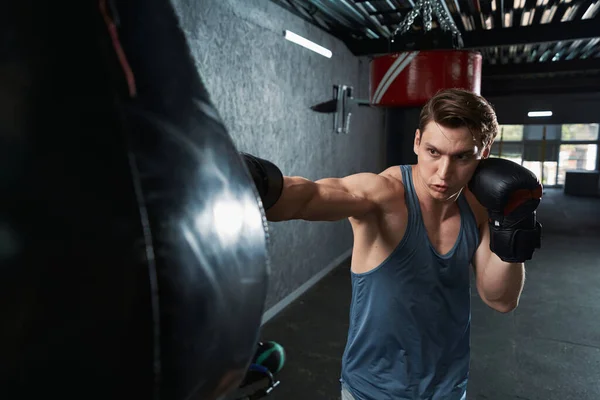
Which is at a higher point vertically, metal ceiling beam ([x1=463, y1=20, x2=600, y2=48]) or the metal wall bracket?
metal ceiling beam ([x1=463, y1=20, x2=600, y2=48])

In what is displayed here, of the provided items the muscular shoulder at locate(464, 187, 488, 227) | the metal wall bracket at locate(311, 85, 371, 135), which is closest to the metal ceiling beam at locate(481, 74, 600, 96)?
the metal wall bracket at locate(311, 85, 371, 135)

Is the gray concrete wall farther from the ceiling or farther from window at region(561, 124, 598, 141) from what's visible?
window at region(561, 124, 598, 141)

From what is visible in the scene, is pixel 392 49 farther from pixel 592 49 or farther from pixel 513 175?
pixel 592 49

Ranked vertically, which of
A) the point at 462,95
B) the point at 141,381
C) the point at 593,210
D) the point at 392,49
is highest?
the point at 392,49

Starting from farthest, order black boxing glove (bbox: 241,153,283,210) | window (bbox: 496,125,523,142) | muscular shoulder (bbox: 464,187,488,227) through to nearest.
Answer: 1. window (bbox: 496,125,523,142)
2. muscular shoulder (bbox: 464,187,488,227)
3. black boxing glove (bbox: 241,153,283,210)

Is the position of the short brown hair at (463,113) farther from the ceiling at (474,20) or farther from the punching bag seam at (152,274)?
the ceiling at (474,20)

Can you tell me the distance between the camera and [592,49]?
6070mm

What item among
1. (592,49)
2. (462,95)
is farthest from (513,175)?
(592,49)

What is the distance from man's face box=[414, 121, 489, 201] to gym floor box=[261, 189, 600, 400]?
5.56 ft

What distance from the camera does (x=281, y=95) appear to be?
11.4 feet

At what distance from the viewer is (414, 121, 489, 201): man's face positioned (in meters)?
1.38

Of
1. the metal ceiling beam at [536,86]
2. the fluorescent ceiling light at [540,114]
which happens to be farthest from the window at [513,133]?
the fluorescent ceiling light at [540,114]

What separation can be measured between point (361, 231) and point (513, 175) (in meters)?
0.49

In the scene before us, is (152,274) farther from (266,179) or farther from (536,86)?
(536,86)
